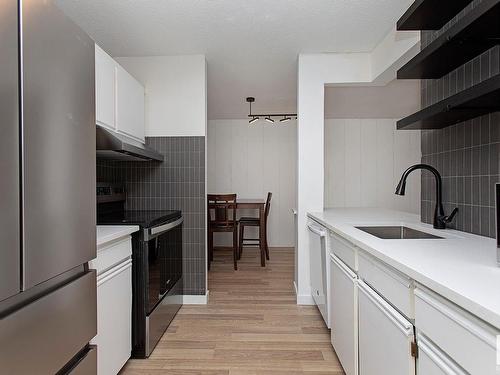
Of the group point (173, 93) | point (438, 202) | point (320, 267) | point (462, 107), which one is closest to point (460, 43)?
point (462, 107)

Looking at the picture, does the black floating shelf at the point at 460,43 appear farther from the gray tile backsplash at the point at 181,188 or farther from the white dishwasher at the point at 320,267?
the gray tile backsplash at the point at 181,188

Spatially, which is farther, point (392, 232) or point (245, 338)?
point (245, 338)

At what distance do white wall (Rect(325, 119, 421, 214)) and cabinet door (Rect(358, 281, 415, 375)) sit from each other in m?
4.47

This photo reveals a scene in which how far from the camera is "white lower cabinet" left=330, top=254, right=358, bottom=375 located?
5.30ft

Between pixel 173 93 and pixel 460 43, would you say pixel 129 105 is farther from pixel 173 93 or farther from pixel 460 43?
pixel 460 43

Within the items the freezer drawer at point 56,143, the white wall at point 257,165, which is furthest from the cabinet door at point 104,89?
the white wall at point 257,165

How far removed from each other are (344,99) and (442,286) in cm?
430

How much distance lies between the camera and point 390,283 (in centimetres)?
118

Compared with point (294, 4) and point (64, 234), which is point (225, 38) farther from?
point (64, 234)

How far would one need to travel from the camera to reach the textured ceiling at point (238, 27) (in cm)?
226

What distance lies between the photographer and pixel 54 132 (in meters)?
1.03

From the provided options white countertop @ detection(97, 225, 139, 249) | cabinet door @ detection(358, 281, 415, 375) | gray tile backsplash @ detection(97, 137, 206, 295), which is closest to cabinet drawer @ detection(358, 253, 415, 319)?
cabinet door @ detection(358, 281, 415, 375)

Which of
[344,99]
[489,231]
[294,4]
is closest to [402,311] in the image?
[489,231]

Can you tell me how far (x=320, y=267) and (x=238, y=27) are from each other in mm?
1979
